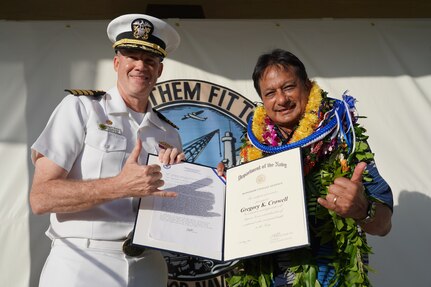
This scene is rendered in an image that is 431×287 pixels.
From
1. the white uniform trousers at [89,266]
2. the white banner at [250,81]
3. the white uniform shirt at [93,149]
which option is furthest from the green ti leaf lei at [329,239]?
the white banner at [250,81]

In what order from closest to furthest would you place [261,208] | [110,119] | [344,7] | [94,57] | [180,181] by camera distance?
1. [261,208]
2. [180,181]
3. [110,119]
4. [94,57]
5. [344,7]

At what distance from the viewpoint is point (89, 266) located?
1.99m

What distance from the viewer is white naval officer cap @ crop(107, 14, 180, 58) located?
2291 mm

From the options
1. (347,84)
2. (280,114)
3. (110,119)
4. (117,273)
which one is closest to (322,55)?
(347,84)

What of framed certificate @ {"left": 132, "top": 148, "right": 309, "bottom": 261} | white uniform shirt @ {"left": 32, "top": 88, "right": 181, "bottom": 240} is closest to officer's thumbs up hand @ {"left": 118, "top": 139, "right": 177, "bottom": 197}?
framed certificate @ {"left": 132, "top": 148, "right": 309, "bottom": 261}

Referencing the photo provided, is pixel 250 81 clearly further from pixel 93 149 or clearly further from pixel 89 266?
pixel 89 266

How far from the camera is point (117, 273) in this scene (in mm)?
2035

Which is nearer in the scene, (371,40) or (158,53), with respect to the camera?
(158,53)

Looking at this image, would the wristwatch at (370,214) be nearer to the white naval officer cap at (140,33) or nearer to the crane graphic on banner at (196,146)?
the white naval officer cap at (140,33)

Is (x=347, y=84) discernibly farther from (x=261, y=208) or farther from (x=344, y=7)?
(x=261, y=208)

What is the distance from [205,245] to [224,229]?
11cm

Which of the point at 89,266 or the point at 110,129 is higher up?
the point at 110,129

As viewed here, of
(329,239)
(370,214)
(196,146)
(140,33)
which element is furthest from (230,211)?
(196,146)

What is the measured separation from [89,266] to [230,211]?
60 cm
